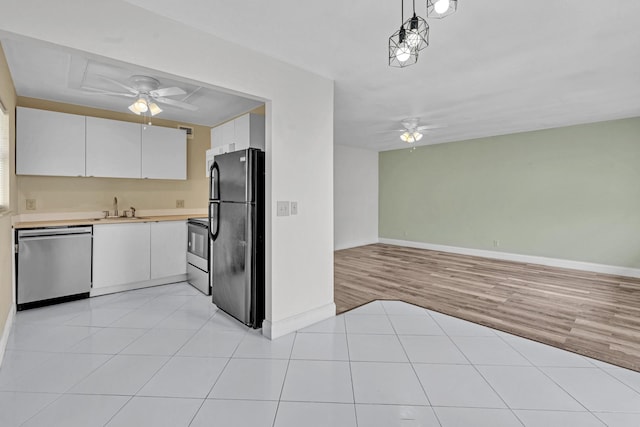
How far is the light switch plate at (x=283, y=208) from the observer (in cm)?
275

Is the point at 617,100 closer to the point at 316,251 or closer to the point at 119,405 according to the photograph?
the point at 316,251

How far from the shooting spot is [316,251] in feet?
10.0

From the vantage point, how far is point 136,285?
4.04 metres

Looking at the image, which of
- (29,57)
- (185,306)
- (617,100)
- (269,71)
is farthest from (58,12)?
(617,100)

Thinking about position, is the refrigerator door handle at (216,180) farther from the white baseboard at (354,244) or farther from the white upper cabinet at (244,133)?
the white baseboard at (354,244)

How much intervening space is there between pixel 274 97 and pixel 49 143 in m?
2.98

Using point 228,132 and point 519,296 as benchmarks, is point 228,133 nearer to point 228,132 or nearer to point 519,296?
point 228,132

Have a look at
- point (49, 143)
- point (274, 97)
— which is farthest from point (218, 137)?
point (49, 143)

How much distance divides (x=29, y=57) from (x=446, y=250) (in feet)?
24.0

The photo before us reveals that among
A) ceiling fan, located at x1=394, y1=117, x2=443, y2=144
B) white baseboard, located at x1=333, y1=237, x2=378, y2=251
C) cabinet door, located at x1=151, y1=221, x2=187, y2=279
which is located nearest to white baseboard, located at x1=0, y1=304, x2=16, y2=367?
cabinet door, located at x1=151, y1=221, x2=187, y2=279

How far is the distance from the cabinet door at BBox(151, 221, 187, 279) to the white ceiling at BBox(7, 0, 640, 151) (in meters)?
1.94

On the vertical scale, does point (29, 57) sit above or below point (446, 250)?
above

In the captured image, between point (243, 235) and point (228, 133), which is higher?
point (228, 133)

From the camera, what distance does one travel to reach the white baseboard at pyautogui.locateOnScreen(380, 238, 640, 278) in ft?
16.1
